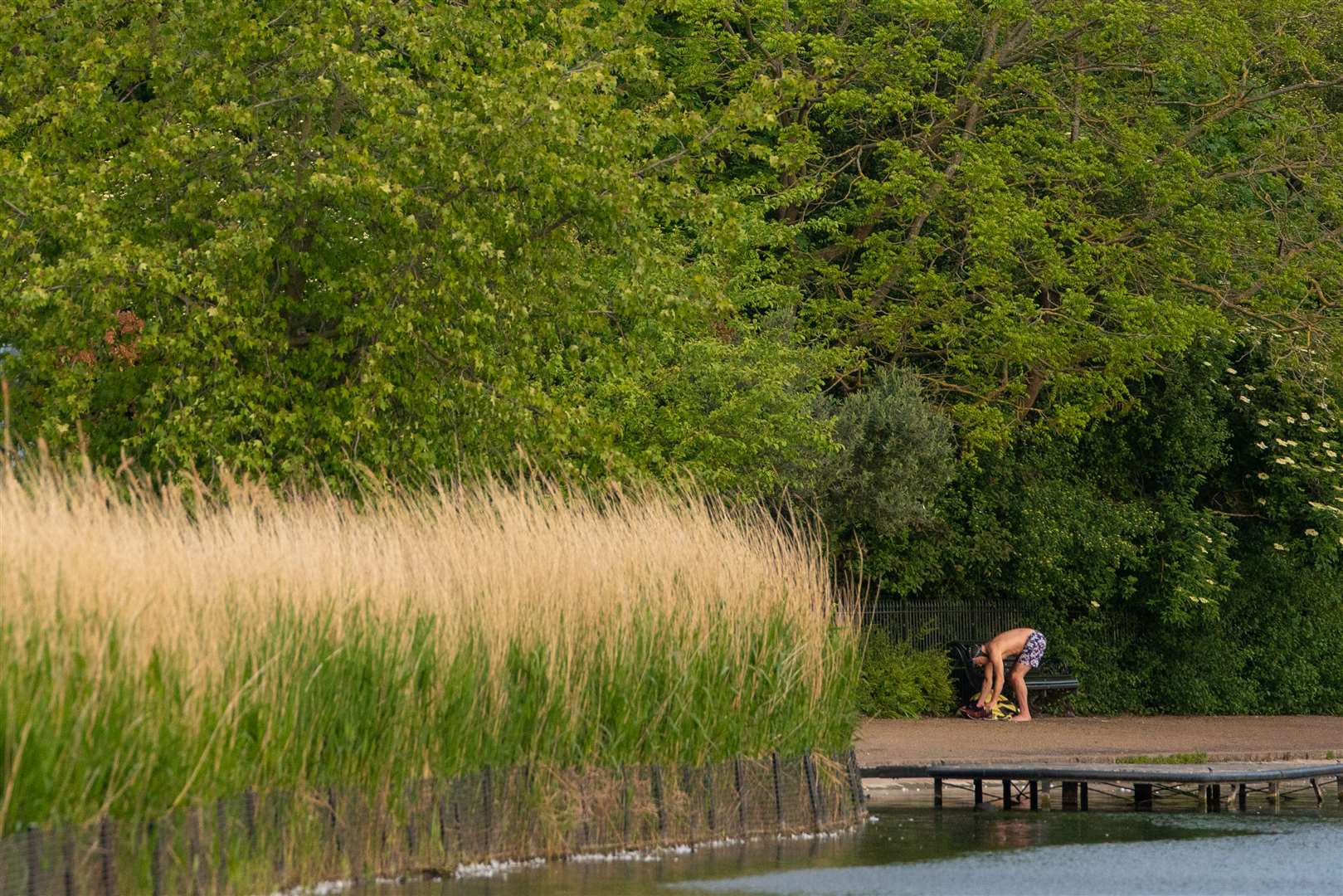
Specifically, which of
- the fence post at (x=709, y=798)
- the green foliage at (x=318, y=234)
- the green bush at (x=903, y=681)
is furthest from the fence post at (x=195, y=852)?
the green bush at (x=903, y=681)

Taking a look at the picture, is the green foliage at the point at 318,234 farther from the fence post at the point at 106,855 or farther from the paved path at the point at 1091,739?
the fence post at the point at 106,855

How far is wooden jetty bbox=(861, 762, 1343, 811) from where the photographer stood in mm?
16344

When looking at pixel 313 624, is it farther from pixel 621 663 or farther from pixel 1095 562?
pixel 1095 562

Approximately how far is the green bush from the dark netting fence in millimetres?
9947

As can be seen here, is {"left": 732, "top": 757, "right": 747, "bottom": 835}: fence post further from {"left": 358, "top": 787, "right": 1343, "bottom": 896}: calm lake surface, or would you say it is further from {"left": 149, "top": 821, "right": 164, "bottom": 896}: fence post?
{"left": 149, "top": 821, "right": 164, "bottom": 896}: fence post

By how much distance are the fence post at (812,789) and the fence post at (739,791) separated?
75 cm

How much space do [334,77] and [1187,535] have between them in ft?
49.4

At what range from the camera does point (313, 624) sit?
11.4m

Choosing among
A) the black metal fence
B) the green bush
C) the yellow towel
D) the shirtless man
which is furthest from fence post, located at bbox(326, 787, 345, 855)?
the black metal fence

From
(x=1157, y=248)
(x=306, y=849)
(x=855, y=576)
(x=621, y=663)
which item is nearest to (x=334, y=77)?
(x=621, y=663)

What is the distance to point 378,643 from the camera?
38.5 ft

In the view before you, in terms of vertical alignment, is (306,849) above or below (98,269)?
below

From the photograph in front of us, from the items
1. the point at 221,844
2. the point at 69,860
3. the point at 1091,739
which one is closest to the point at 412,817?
the point at 221,844

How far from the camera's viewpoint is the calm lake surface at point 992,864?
11.5 m
